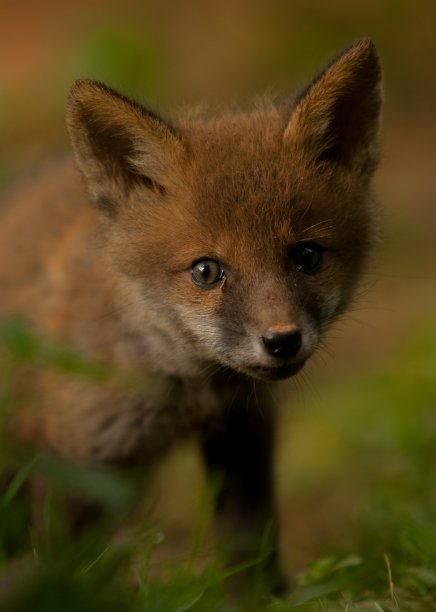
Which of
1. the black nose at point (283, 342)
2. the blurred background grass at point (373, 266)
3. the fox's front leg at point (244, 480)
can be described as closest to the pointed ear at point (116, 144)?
the black nose at point (283, 342)

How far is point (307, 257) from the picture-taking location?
4.06 m

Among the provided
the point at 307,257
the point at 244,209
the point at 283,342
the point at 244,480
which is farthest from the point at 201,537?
the point at 244,209

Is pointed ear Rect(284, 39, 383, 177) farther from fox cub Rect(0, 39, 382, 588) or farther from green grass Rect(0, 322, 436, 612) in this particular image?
green grass Rect(0, 322, 436, 612)

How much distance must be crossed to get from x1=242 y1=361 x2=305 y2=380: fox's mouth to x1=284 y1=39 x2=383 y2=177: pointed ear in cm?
93

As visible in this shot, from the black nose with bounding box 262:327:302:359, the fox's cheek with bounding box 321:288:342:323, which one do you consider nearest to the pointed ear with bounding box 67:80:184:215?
the fox's cheek with bounding box 321:288:342:323

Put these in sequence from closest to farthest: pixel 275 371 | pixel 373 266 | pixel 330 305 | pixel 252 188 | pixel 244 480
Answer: pixel 275 371
pixel 252 188
pixel 330 305
pixel 373 266
pixel 244 480

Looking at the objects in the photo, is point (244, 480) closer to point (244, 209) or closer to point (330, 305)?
point (330, 305)

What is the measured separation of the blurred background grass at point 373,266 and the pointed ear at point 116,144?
3.64 feet

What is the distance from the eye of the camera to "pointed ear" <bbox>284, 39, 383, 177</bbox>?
419cm

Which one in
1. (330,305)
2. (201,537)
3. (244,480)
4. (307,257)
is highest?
(307,257)

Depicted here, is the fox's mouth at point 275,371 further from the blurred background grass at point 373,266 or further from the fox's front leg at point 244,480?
the fox's front leg at point 244,480

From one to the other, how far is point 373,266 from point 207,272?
955mm

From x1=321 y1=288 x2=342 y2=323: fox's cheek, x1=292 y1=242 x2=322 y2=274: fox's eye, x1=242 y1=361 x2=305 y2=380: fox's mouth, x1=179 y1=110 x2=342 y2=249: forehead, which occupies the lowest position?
x1=242 y1=361 x2=305 y2=380: fox's mouth

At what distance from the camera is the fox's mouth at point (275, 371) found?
3857 mm
